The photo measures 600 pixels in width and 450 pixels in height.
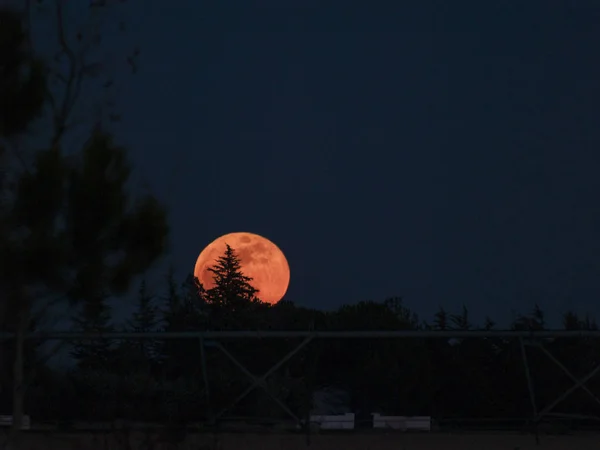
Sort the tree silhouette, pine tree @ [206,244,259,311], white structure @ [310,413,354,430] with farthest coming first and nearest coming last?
pine tree @ [206,244,259,311]
white structure @ [310,413,354,430]
the tree silhouette

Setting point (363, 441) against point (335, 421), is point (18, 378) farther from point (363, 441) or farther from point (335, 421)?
point (335, 421)

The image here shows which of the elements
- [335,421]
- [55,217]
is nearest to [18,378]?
[55,217]

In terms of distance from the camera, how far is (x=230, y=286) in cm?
2433

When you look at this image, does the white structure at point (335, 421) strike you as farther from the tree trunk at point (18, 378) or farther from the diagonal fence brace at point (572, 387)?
the tree trunk at point (18, 378)

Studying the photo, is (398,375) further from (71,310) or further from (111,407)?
(71,310)

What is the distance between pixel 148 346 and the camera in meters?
13.6

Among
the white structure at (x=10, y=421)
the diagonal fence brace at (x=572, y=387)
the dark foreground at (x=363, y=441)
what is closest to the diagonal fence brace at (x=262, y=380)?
the dark foreground at (x=363, y=441)

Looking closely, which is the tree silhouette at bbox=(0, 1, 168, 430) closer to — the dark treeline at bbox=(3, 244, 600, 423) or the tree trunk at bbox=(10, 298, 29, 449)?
the tree trunk at bbox=(10, 298, 29, 449)

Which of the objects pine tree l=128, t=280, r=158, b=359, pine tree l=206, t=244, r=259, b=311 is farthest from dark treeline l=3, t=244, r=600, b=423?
pine tree l=206, t=244, r=259, b=311

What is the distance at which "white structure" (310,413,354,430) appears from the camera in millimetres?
12312

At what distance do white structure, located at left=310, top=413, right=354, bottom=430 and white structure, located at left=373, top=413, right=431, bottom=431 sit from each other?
36 cm

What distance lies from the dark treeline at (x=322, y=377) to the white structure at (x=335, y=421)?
28 cm

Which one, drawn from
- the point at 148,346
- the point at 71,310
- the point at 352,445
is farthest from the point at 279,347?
the point at 71,310

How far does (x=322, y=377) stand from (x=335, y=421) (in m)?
1.05
